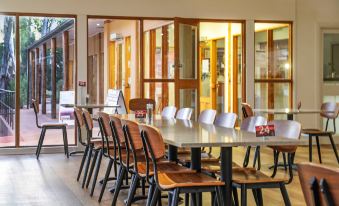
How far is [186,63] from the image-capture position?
32.5 feet

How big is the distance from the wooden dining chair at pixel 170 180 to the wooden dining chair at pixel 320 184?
1.54 m

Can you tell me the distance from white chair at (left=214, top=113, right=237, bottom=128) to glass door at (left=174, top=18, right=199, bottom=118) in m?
4.39

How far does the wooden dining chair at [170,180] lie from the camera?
356 cm

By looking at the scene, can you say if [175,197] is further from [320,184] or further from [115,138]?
[320,184]

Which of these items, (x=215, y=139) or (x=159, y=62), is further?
(x=159, y=62)

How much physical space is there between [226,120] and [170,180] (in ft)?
5.19

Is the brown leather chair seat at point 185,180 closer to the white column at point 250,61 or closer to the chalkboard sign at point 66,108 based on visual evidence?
the chalkboard sign at point 66,108

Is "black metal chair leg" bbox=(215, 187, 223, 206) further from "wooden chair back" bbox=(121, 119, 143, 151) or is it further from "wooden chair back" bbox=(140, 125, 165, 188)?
"wooden chair back" bbox=(121, 119, 143, 151)

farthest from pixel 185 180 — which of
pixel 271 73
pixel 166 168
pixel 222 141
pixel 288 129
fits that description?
pixel 271 73

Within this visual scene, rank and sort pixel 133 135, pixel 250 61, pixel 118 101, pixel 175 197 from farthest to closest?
pixel 250 61, pixel 118 101, pixel 133 135, pixel 175 197

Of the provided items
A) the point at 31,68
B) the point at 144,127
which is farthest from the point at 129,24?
the point at 144,127

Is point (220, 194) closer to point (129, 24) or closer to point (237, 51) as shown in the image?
point (129, 24)

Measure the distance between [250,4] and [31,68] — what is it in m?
4.09

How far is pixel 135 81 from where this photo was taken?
416 inches
